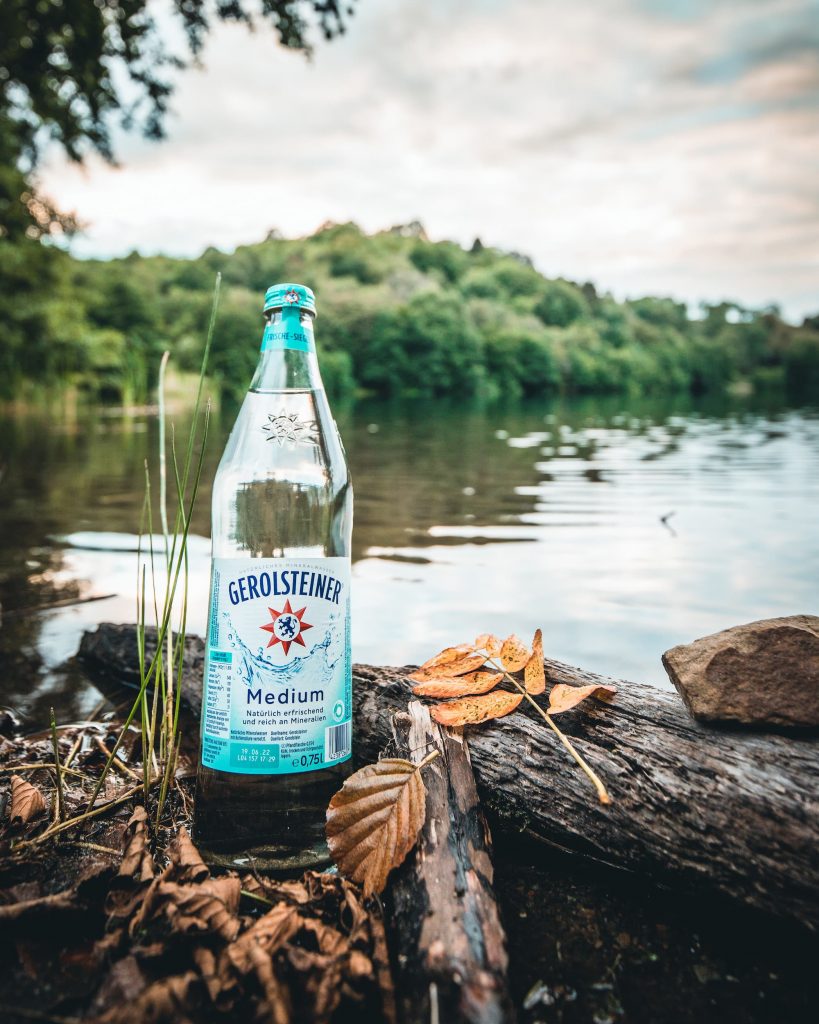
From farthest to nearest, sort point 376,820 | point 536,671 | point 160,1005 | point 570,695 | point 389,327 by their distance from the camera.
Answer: point 389,327
point 536,671
point 570,695
point 376,820
point 160,1005

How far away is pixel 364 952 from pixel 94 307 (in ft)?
181

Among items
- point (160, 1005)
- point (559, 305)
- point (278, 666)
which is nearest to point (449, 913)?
point (160, 1005)

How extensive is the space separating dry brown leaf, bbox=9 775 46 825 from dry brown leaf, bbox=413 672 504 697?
94 centimetres

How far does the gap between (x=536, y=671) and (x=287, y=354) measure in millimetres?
1117

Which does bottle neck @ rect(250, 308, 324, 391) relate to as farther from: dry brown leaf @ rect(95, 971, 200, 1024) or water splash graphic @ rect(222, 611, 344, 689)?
dry brown leaf @ rect(95, 971, 200, 1024)

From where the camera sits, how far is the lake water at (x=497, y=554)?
11.4 feet

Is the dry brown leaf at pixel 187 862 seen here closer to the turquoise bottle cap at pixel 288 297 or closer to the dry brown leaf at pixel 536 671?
the dry brown leaf at pixel 536 671

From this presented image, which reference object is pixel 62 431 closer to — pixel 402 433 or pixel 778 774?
pixel 402 433

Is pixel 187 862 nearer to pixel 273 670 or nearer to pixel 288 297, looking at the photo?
pixel 273 670

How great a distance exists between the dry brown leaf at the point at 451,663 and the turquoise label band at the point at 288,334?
950 millimetres

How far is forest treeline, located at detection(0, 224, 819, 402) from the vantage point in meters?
28.0

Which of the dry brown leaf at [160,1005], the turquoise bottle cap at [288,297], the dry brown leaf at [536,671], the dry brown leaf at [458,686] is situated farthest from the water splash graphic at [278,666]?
the turquoise bottle cap at [288,297]

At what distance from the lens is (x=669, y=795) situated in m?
1.57

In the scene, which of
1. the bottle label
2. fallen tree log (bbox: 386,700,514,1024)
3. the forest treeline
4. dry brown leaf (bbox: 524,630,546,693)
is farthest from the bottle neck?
the forest treeline
